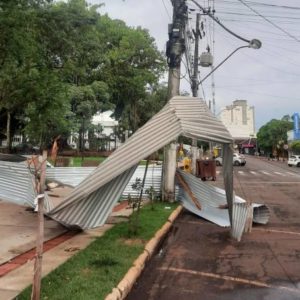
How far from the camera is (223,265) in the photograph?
8.48m

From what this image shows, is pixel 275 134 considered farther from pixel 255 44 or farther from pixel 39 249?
pixel 39 249

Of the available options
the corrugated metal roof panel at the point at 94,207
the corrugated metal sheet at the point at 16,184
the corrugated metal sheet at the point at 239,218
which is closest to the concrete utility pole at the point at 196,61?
the corrugated metal sheet at the point at 16,184

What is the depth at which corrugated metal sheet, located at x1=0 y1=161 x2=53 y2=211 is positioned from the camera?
13.3m

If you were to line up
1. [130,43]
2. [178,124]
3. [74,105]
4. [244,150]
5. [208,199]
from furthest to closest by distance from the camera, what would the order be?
1. [244,150]
2. [130,43]
3. [74,105]
4. [208,199]
5. [178,124]

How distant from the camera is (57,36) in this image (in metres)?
17.3

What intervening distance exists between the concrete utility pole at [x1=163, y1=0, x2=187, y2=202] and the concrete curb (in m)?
4.59

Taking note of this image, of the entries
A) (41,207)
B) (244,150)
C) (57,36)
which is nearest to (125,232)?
(41,207)

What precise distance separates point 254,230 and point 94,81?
135ft

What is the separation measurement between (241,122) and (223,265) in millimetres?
148019

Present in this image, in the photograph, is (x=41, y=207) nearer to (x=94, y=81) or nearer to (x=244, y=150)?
(x=94, y=81)

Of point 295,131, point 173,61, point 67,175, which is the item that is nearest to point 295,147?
point 295,131

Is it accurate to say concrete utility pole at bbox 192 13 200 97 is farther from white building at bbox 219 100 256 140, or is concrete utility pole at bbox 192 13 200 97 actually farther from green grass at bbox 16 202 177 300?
white building at bbox 219 100 256 140

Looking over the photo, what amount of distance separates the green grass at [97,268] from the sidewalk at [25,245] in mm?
225

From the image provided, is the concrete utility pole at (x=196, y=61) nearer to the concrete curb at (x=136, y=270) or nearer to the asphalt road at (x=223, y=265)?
the asphalt road at (x=223, y=265)
